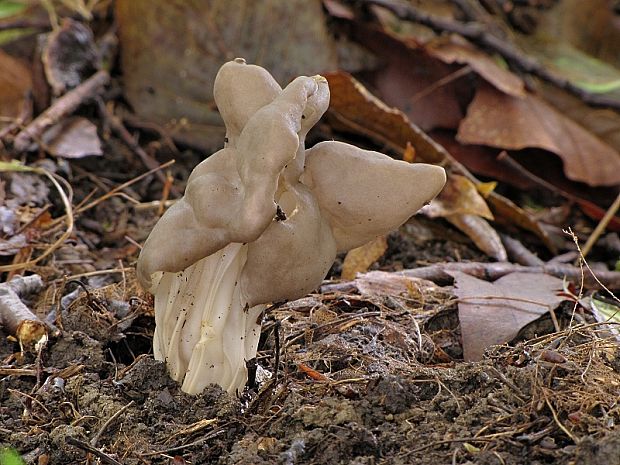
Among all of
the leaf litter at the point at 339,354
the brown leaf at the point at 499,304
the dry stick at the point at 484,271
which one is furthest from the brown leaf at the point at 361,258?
the brown leaf at the point at 499,304

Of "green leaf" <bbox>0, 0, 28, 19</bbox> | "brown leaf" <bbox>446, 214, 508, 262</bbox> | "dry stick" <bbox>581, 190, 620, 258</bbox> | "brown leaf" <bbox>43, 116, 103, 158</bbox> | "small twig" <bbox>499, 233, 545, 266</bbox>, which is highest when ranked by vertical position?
"green leaf" <bbox>0, 0, 28, 19</bbox>

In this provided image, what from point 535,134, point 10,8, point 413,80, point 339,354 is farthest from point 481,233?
point 10,8

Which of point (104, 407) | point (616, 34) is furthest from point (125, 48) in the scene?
point (616, 34)

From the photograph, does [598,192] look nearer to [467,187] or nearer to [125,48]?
[467,187]

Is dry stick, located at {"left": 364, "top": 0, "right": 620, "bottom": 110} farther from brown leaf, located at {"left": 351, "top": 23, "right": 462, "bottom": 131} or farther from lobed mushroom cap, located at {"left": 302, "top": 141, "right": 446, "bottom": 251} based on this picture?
lobed mushroom cap, located at {"left": 302, "top": 141, "right": 446, "bottom": 251}

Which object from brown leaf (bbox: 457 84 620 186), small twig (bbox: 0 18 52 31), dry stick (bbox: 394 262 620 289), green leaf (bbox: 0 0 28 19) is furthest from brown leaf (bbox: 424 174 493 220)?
green leaf (bbox: 0 0 28 19)

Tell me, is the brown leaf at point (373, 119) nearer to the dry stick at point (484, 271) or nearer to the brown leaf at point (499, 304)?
the dry stick at point (484, 271)
